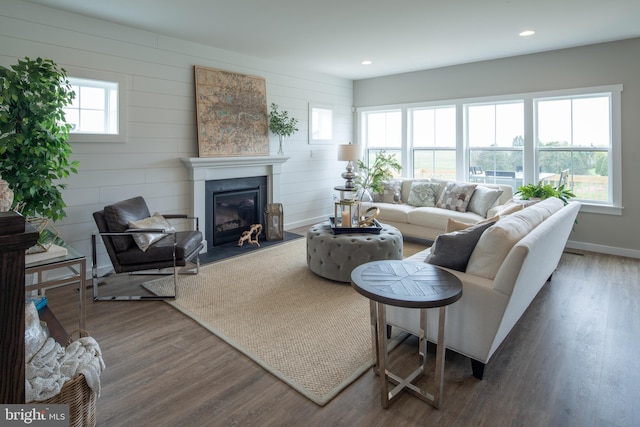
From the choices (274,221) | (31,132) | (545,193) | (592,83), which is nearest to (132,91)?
(31,132)

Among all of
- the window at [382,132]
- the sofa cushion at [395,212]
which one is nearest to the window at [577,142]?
the sofa cushion at [395,212]

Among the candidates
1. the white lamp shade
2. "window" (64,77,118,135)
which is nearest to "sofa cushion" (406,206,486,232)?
the white lamp shade

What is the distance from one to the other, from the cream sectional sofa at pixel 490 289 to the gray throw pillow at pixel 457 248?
0.04 ft

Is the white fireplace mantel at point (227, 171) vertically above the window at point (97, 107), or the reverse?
the window at point (97, 107)

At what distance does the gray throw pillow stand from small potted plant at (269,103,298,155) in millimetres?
3845

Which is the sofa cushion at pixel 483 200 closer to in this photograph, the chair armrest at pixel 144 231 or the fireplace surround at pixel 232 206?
the fireplace surround at pixel 232 206

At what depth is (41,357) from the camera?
166 cm

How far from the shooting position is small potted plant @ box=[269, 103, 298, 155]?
18.7 feet

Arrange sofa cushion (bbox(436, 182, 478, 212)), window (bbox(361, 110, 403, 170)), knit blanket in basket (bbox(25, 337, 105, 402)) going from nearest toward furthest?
1. knit blanket in basket (bbox(25, 337, 105, 402))
2. sofa cushion (bbox(436, 182, 478, 212))
3. window (bbox(361, 110, 403, 170))

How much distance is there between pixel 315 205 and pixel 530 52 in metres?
4.02

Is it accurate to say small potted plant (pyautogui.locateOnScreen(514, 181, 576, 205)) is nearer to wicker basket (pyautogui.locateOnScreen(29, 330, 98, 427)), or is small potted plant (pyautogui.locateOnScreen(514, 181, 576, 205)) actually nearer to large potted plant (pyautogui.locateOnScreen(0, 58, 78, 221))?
wicker basket (pyautogui.locateOnScreen(29, 330, 98, 427))

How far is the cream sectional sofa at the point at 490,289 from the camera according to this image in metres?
2.05

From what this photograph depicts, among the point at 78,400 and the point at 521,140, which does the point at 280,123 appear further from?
the point at 78,400

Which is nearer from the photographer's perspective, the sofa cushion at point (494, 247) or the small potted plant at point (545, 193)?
the sofa cushion at point (494, 247)
